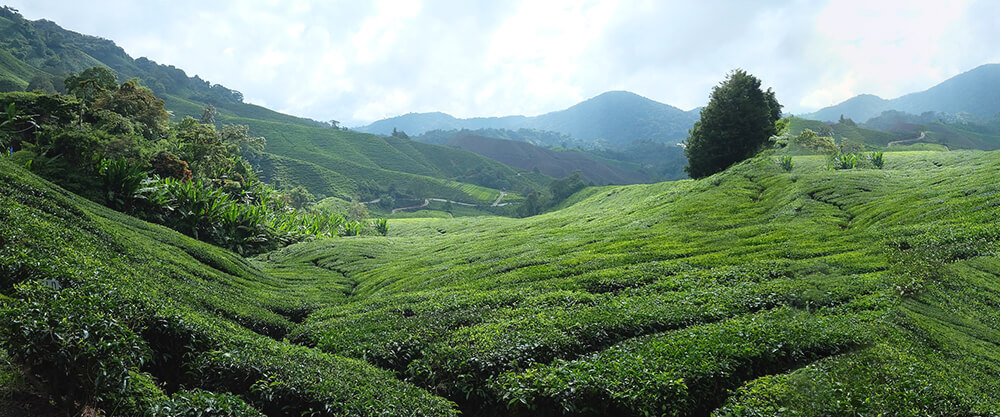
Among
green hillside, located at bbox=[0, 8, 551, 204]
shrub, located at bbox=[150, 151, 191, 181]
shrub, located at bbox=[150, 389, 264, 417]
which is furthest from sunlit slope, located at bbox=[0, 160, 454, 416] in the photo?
green hillside, located at bbox=[0, 8, 551, 204]

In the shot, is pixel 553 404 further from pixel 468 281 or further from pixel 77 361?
pixel 468 281

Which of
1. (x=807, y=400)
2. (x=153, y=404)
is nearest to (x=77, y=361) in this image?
(x=153, y=404)

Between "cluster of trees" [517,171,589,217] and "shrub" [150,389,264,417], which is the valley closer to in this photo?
"shrub" [150,389,264,417]

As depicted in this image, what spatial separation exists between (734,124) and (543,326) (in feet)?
124

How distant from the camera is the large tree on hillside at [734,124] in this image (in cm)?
3962

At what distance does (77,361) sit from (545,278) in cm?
1015

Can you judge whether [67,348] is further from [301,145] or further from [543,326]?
[301,145]

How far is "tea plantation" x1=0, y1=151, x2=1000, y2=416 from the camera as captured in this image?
→ 573cm

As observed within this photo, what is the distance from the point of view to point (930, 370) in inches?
246

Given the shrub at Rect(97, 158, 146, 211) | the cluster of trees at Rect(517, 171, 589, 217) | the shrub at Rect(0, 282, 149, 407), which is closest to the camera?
the shrub at Rect(0, 282, 149, 407)

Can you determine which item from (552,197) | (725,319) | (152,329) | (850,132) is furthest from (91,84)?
(850,132)

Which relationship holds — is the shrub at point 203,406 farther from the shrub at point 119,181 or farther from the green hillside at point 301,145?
the green hillside at point 301,145

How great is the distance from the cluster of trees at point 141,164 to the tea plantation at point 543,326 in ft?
11.4

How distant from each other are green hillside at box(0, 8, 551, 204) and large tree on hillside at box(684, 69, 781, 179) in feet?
274
